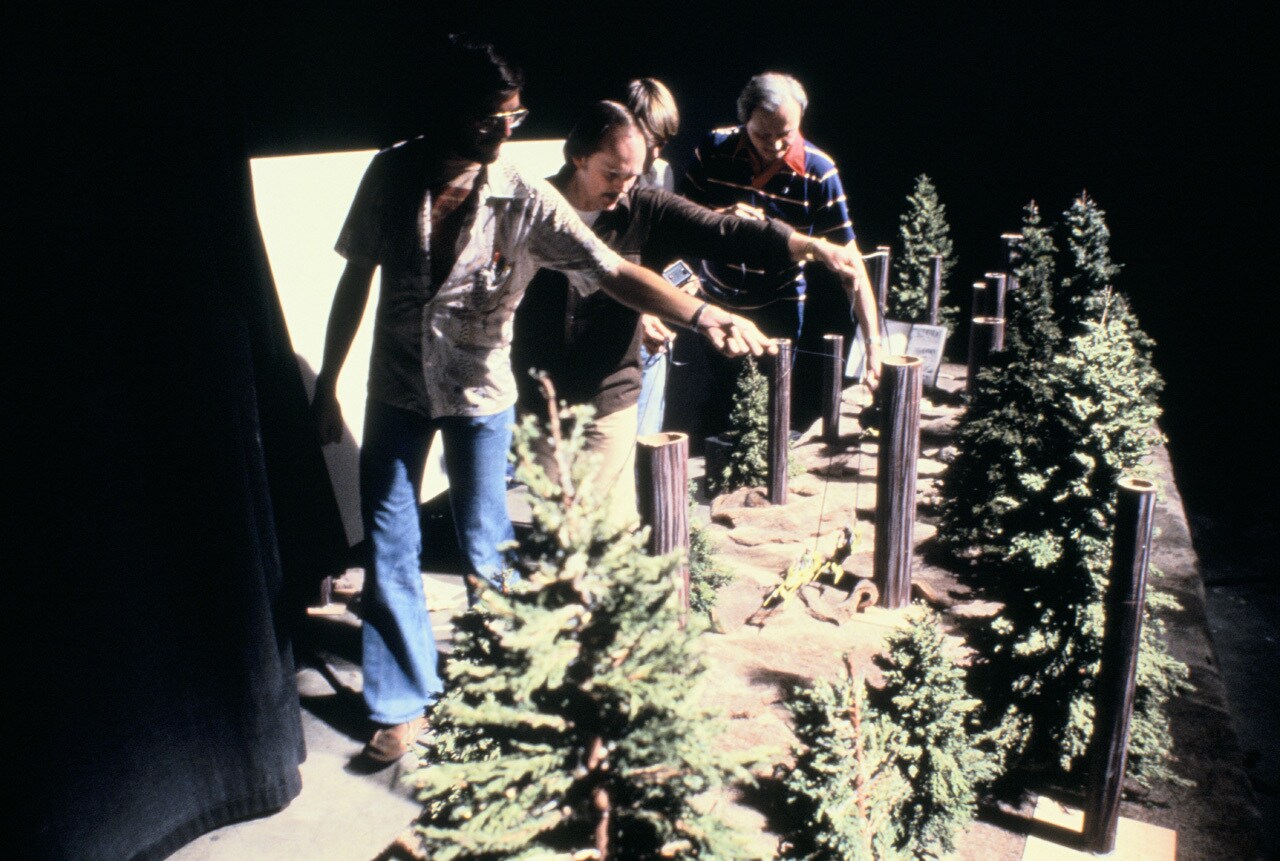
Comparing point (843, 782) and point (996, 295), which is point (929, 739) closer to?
point (843, 782)

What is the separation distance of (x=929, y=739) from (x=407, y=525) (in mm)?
1735

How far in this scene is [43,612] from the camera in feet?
7.15

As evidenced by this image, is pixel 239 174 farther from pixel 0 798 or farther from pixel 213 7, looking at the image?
pixel 0 798

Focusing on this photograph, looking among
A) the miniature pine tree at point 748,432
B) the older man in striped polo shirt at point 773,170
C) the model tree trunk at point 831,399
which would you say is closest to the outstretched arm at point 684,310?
the older man in striped polo shirt at point 773,170

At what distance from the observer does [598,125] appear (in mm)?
2785

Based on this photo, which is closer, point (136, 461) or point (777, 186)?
point (136, 461)

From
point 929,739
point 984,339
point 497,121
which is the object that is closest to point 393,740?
point 929,739

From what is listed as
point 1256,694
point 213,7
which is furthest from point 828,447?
point 213,7

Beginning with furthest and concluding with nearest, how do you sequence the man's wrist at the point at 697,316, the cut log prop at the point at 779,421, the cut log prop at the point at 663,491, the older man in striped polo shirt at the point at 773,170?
the older man in striped polo shirt at the point at 773,170, the cut log prop at the point at 779,421, the man's wrist at the point at 697,316, the cut log prop at the point at 663,491

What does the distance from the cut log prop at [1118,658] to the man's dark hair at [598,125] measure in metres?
1.80

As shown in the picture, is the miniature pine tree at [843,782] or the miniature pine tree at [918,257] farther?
the miniature pine tree at [918,257]

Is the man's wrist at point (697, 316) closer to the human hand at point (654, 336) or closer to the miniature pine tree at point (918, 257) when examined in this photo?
the human hand at point (654, 336)

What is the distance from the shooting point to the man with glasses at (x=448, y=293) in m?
2.50

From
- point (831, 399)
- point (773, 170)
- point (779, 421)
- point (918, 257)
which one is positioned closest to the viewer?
point (779, 421)
